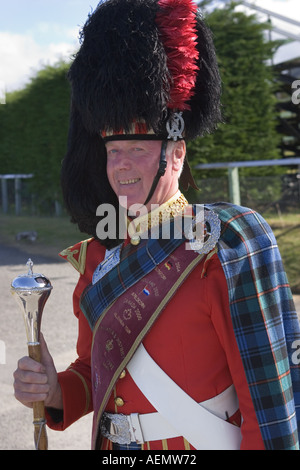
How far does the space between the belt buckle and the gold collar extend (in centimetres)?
52

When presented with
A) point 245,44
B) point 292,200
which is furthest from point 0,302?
point 245,44

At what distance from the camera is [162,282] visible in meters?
1.91

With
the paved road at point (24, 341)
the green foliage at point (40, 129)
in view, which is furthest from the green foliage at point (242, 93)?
the green foliage at point (40, 129)

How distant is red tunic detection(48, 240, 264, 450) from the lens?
1.78 meters

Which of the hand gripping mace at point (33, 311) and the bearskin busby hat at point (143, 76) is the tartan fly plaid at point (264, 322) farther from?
the hand gripping mace at point (33, 311)

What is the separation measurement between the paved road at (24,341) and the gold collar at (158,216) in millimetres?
2488

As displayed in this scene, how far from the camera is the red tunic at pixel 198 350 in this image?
Answer: 1.78 meters

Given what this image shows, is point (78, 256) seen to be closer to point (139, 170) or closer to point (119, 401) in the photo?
point (139, 170)

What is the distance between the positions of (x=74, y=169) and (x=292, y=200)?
6262 millimetres

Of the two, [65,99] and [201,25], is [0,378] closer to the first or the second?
[201,25]

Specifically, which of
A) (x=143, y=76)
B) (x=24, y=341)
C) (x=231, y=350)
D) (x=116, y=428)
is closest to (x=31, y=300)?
(x=116, y=428)

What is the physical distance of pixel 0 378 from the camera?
5.35m

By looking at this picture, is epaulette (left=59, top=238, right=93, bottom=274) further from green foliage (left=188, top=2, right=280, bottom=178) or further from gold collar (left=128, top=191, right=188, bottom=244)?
green foliage (left=188, top=2, right=280, bottom=178)

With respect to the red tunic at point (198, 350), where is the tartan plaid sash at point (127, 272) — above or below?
above
